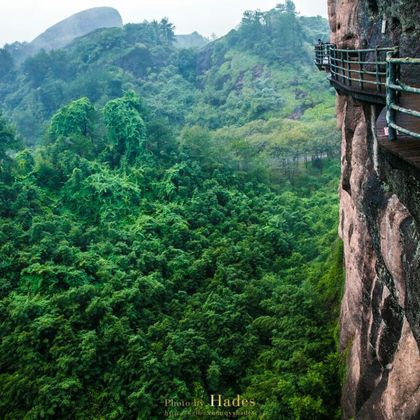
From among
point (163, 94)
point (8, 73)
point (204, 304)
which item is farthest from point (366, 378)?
point (8, 73)

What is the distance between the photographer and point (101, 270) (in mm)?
22578

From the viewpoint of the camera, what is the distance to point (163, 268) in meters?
24.2

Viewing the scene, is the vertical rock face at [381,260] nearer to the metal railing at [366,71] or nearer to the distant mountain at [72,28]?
the metal railing at [366,71]

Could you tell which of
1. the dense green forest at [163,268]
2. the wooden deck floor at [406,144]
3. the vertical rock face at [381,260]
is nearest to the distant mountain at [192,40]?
the dense green forest at [163,268]

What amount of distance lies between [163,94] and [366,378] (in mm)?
60033

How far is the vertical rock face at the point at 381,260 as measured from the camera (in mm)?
5977

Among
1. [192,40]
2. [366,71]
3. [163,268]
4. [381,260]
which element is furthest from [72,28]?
[381,260]

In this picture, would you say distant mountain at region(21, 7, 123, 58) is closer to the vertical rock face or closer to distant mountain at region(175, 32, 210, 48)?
distant mountain at region(175, 32, 210, 48)

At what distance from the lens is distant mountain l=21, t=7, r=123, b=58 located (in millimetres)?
100188

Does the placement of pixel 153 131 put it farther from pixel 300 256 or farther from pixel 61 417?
pixel 61 417

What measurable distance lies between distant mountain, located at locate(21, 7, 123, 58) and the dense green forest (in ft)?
220

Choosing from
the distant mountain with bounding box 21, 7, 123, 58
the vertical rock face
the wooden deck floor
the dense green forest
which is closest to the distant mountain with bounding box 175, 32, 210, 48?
the distant mountain with bounding box 21, 7, 123, 58

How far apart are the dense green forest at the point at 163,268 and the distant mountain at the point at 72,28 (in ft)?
220

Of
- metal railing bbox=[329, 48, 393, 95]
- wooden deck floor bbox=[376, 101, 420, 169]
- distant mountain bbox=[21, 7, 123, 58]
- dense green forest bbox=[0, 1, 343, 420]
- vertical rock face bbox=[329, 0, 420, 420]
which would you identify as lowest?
dense green forest bbox=[0, 1, 343, 420]
